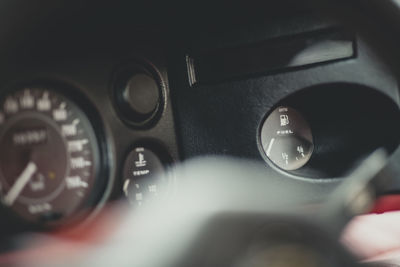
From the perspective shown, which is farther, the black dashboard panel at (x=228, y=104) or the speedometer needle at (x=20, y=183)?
the black dashboard panel at (x=228, y=104)

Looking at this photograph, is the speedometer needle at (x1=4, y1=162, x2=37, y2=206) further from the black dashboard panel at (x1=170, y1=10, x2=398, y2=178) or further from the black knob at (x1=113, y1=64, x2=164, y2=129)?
the black dashboard panel at (x1=170, y1=10, x2=398, y2=178)

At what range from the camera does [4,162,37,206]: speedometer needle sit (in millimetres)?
981

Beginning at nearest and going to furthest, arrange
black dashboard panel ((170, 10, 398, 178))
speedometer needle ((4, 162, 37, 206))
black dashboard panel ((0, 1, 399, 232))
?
speedometer needle ((4, 162, 37, 206))
black dashboard panel ((0, 1, 399, 232))
black dashboard panel ((170, 10, 398, 178))

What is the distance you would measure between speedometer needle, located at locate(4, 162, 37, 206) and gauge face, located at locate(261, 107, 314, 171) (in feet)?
2.06

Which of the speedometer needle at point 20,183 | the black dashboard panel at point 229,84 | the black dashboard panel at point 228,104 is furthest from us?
the black dashboard panel at point 228,104

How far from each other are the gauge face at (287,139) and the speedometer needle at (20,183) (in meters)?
0.63

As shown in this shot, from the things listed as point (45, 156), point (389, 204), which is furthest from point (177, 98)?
point (389, 204)

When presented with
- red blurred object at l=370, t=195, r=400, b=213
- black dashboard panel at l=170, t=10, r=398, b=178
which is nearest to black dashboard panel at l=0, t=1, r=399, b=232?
black dashboard panel at l=170, t=10, r=398, b=178

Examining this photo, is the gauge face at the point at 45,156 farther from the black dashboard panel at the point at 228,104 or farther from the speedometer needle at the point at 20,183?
the black dashboard panel at the point at 228,104

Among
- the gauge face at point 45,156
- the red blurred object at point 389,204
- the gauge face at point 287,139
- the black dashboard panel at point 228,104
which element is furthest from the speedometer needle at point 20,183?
the red blurred object at point 389,204

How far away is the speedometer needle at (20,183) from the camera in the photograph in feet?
3.22

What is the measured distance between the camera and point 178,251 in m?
1.02

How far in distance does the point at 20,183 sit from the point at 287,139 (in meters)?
0.74

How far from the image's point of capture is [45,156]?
104cm
